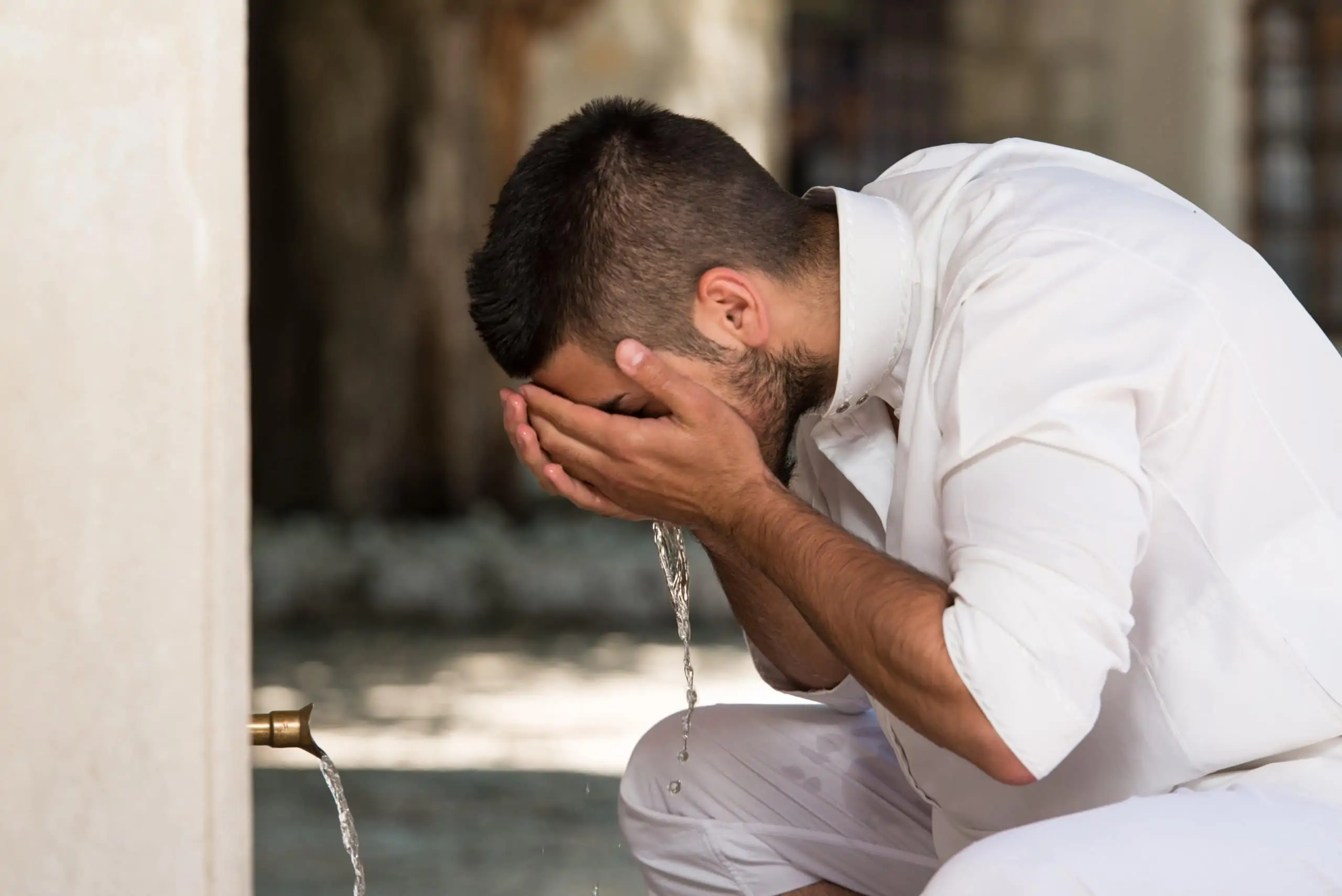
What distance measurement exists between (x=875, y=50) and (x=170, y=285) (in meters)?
9.33

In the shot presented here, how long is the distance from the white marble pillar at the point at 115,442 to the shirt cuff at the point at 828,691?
0.98 meters

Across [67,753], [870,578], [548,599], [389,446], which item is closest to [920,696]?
[870,578]

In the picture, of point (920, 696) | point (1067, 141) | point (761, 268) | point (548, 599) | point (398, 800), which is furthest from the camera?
point (1067, 141)

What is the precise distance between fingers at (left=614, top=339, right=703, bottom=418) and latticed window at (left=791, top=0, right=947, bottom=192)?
8678mm

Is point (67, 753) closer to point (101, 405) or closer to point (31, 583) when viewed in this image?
point (31, 583)

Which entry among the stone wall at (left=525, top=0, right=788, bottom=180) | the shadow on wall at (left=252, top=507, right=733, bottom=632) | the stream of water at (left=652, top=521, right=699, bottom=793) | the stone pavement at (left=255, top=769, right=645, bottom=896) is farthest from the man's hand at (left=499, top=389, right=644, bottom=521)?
the stone wall at (left=525, top=0, right=788, bottom=180)

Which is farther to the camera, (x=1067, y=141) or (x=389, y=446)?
(x=1067, y=141)

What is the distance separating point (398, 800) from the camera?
156 inches

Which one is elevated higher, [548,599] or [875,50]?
[875,50]

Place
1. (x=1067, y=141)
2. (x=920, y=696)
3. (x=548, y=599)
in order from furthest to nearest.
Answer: (x=1067, y=141) < (x=548, y=599) < (x=920, y=696)

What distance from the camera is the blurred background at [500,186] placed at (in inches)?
259

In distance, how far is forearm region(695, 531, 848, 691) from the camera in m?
2.22

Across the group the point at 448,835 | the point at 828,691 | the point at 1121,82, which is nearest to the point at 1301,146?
the point at 1121,82

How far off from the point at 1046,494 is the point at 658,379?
0.45 m
